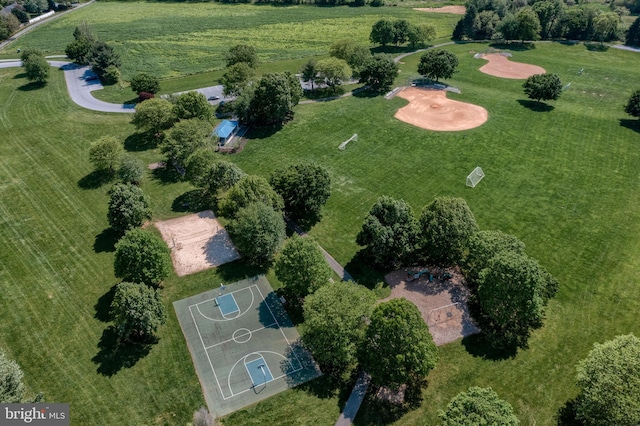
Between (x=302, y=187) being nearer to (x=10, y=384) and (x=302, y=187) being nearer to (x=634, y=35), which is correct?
(x=10, y=384)

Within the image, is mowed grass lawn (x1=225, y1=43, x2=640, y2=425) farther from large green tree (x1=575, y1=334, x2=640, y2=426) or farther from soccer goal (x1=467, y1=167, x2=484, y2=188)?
large green tree (x1=575, y1=334, x2=640, y2=426)

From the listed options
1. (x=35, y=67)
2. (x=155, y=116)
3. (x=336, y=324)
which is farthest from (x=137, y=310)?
(x=35, y=67)

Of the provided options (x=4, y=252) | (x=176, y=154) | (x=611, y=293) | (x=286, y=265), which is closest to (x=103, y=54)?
(x=176, y=154)

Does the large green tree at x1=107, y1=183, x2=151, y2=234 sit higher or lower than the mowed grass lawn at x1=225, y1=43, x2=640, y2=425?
→ higher

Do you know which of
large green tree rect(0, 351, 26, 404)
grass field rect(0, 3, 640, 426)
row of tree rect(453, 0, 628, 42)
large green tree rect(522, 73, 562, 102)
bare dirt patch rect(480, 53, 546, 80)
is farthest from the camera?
row of tree rect(453, 0, 628, 42)

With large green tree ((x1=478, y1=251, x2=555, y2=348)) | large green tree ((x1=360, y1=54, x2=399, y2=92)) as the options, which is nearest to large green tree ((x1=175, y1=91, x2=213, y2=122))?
large green tree ((x1=360, y1=54, x2=399, y2=92))

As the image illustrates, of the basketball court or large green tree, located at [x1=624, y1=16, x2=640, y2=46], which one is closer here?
the basketball court

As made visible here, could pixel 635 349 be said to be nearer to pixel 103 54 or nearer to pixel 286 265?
pixel 286 265
